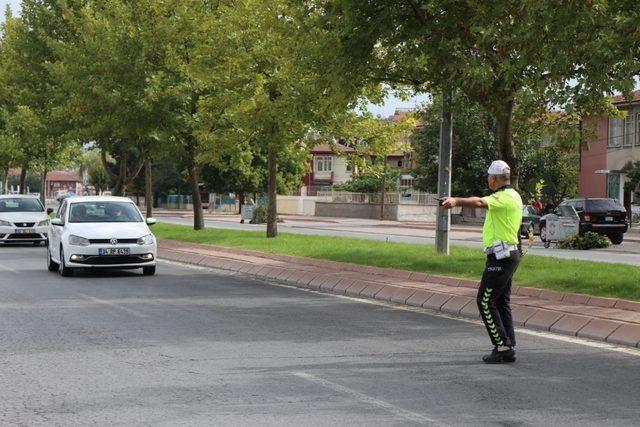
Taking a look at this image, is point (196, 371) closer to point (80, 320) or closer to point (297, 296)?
point (80, 320)

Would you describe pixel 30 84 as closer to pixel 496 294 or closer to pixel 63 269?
pixel 63 269

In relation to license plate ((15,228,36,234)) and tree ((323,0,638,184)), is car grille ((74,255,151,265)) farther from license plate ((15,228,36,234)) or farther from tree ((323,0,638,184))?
license plate ((15,228,36,234))

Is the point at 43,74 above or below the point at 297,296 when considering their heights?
above

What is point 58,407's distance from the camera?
675 centimetres

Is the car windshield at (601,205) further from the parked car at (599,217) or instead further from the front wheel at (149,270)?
the front wheel at (149,270)

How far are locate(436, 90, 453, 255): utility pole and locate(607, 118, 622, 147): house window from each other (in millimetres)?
36245

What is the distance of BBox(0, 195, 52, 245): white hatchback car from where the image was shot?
1120 inches

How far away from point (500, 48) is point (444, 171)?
394 cm

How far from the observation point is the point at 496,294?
8961mm

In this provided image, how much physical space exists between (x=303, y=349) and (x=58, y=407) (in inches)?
129

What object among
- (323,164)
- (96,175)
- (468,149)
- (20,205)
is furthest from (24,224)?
(96,175)

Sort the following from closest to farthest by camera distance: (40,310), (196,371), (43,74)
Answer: (196,371)
(40,310)
(43,74)

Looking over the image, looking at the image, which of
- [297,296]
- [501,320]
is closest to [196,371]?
[501,320]

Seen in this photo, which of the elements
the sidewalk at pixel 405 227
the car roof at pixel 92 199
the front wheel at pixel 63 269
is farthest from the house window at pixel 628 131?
the front wheel at pixel 63 269
